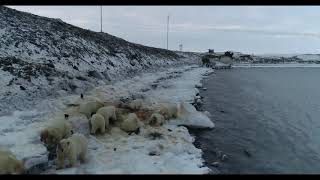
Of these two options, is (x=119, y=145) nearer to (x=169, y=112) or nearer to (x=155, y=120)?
(x=155, y=120)

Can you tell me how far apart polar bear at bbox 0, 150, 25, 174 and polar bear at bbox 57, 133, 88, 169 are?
91 cm

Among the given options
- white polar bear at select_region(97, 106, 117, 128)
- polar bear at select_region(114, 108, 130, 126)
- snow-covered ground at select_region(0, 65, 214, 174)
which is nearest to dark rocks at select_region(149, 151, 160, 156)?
snow-covered ground at select_region(0, 65, 214, 174)

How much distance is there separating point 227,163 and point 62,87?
463 inches

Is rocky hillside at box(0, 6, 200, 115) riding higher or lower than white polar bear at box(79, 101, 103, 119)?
higher

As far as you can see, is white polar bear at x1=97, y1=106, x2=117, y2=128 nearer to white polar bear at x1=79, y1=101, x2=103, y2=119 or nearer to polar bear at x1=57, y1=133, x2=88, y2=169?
white polar bear at x1=79, y1=101, x2=103, y2=119

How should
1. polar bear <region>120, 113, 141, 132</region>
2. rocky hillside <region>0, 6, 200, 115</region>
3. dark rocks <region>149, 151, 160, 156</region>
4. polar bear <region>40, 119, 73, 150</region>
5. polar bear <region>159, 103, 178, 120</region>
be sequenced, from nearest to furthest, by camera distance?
1. dark rocks <region>149, 151, 160, 156</region>
2. polar bear <region>40, 119, 73, 150</region>
3. polar bear <region>120, 113, 141, 132</region>
4. polar bear <region>159, 103, 178, 120</region>
5. rocky hillside <region>0, 6, 200, 115</region>

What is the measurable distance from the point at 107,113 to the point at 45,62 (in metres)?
11.8

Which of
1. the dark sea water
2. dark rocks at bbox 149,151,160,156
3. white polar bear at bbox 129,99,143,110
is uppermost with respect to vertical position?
white polar bear at bbox 129,99,143,110

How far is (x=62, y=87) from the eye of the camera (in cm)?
2188

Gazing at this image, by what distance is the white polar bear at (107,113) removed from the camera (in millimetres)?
14742

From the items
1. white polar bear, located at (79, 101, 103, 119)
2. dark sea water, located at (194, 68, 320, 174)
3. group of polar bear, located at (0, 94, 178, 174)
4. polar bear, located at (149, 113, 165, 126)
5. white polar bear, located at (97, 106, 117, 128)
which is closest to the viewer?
group of polar bear, located at (0, 94, 178, 174)

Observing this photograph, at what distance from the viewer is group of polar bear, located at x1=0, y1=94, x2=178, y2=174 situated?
34.0ft

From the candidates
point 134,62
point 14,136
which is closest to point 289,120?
point 14,136
